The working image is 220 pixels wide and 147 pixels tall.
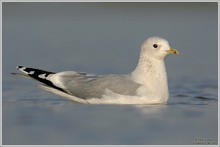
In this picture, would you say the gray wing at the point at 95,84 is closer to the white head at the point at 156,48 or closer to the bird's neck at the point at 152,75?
the bird's neck at the point at 152,75

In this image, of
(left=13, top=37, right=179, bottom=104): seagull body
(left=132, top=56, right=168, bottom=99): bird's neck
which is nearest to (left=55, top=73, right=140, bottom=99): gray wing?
(left=13, top=37, right=179, bottom=104): seagull body

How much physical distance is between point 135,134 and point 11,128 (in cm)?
151

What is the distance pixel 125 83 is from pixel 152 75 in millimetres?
439

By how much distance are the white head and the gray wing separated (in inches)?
18.1

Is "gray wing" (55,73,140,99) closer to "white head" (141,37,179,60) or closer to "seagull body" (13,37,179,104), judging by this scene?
"seagull body" (13,37,179,104)

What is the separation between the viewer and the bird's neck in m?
9.89

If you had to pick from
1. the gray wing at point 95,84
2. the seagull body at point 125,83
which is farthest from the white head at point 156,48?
the gray wing at point 95,84

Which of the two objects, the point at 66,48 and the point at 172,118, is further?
the point at 66,48

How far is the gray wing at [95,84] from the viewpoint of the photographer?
32.0 ft

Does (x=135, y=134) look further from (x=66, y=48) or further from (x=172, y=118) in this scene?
(x=66, y=48)

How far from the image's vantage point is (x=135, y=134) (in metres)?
8.35

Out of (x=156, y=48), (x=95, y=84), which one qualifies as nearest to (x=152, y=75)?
(x=156, y=48)

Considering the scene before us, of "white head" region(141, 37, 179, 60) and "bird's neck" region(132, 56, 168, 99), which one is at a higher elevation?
"white head" region(141, 37, 179, 60)

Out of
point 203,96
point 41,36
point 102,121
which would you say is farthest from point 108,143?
point 41,36
